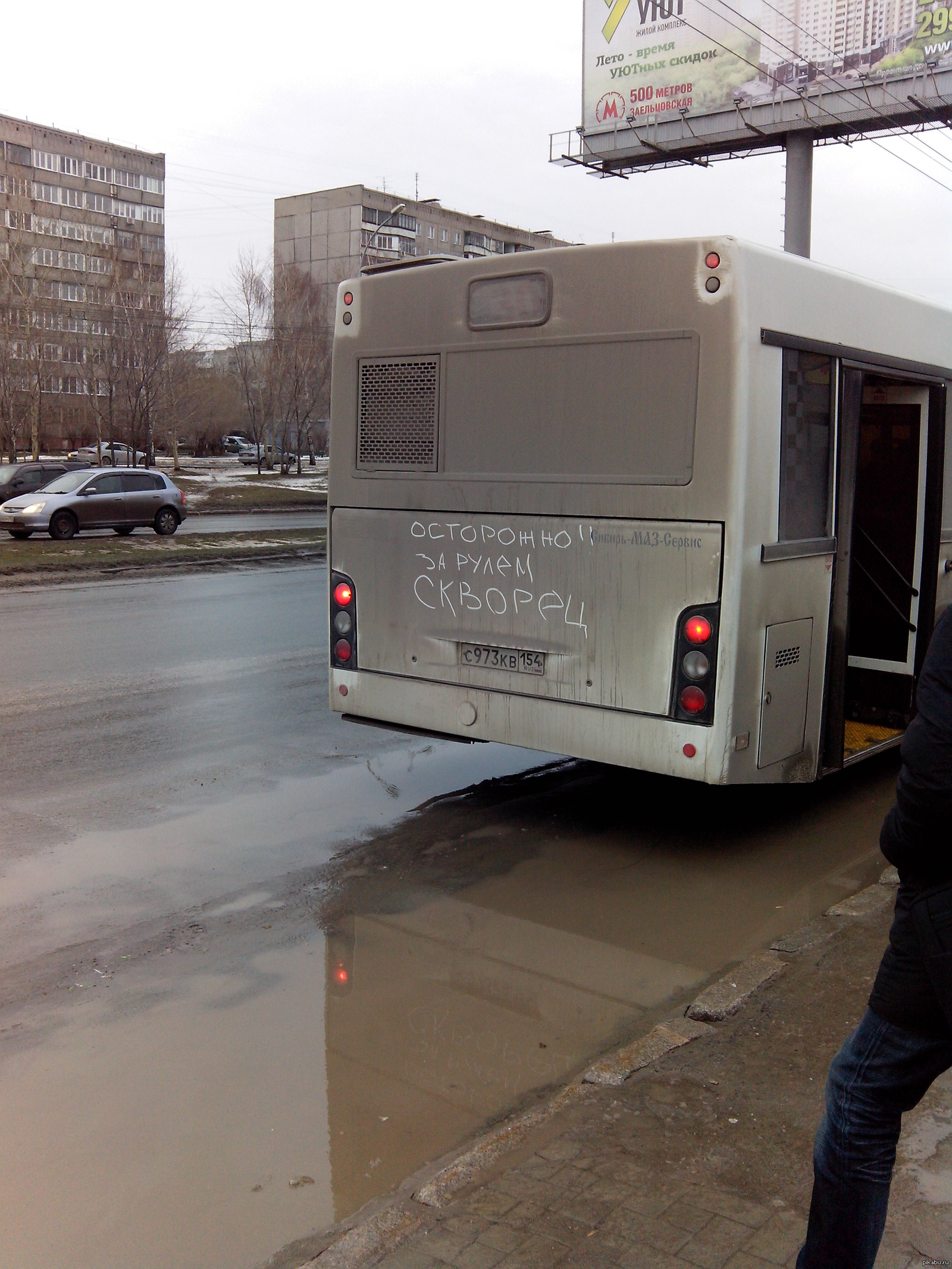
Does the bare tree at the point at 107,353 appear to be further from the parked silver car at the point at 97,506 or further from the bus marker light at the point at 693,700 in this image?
the bus marker light at the point at 693,700

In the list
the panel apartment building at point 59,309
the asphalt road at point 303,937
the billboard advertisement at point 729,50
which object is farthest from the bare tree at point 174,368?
the asphalt road at point 303,937

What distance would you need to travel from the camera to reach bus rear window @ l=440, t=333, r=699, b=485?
590 cm

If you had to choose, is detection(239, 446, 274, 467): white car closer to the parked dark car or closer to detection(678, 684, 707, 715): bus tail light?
the parked dark car

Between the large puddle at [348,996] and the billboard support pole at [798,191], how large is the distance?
33.0 metres

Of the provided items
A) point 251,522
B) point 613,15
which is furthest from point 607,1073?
point 613,15

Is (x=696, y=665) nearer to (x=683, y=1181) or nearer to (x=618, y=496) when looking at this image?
(x=618, y=496)

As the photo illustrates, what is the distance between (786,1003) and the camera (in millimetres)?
4465

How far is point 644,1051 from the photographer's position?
408 centimetres

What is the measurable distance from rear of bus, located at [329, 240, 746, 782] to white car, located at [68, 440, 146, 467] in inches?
1730

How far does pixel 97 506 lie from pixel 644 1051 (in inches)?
1015

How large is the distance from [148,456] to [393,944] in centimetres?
4869

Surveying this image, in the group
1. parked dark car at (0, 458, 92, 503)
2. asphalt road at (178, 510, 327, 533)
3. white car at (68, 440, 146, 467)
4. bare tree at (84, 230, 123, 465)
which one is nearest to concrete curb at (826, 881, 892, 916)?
asphalt road at (178, 510, 327, 533)

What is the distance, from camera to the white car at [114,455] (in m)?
53.9

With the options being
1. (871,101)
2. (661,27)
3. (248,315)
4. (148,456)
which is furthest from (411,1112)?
(248,315)
